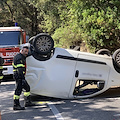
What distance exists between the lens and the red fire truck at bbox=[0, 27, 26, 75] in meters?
10.6

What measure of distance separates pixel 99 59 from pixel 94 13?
450 cm

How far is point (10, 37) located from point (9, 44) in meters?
0.37

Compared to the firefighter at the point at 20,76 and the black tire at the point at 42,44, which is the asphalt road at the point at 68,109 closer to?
the firefighter at the point at 20,76

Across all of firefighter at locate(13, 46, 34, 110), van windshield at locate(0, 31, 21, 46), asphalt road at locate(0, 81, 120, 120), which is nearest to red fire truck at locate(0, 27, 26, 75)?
van windshield at locate(0, 31, 21, 46)

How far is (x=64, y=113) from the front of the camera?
5258 millimetres

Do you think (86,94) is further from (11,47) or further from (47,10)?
(47,10)

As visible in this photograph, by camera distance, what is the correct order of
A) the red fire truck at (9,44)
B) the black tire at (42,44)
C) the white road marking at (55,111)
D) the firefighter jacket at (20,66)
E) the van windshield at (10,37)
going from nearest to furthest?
the white road marking at (55,111)
the firefighter jacket at (20,66)
the black tire at (42,44)
the red fire truck at (9,44)
the van windshield at (10,37)

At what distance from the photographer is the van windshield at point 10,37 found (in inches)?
426

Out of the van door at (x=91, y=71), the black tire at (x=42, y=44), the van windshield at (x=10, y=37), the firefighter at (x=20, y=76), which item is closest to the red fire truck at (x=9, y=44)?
the van windshield at (x=10, y=37)

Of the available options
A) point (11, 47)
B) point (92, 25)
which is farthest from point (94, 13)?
point (11, 47)

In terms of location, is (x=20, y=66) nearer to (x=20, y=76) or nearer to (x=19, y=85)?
(x=20, y=76)

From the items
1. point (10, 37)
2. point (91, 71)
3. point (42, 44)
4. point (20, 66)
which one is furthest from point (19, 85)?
point (10, 37)

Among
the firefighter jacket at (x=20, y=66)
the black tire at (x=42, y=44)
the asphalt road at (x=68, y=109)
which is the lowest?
the asphalt road at (x=68, y=109)

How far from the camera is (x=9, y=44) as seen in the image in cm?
1077
